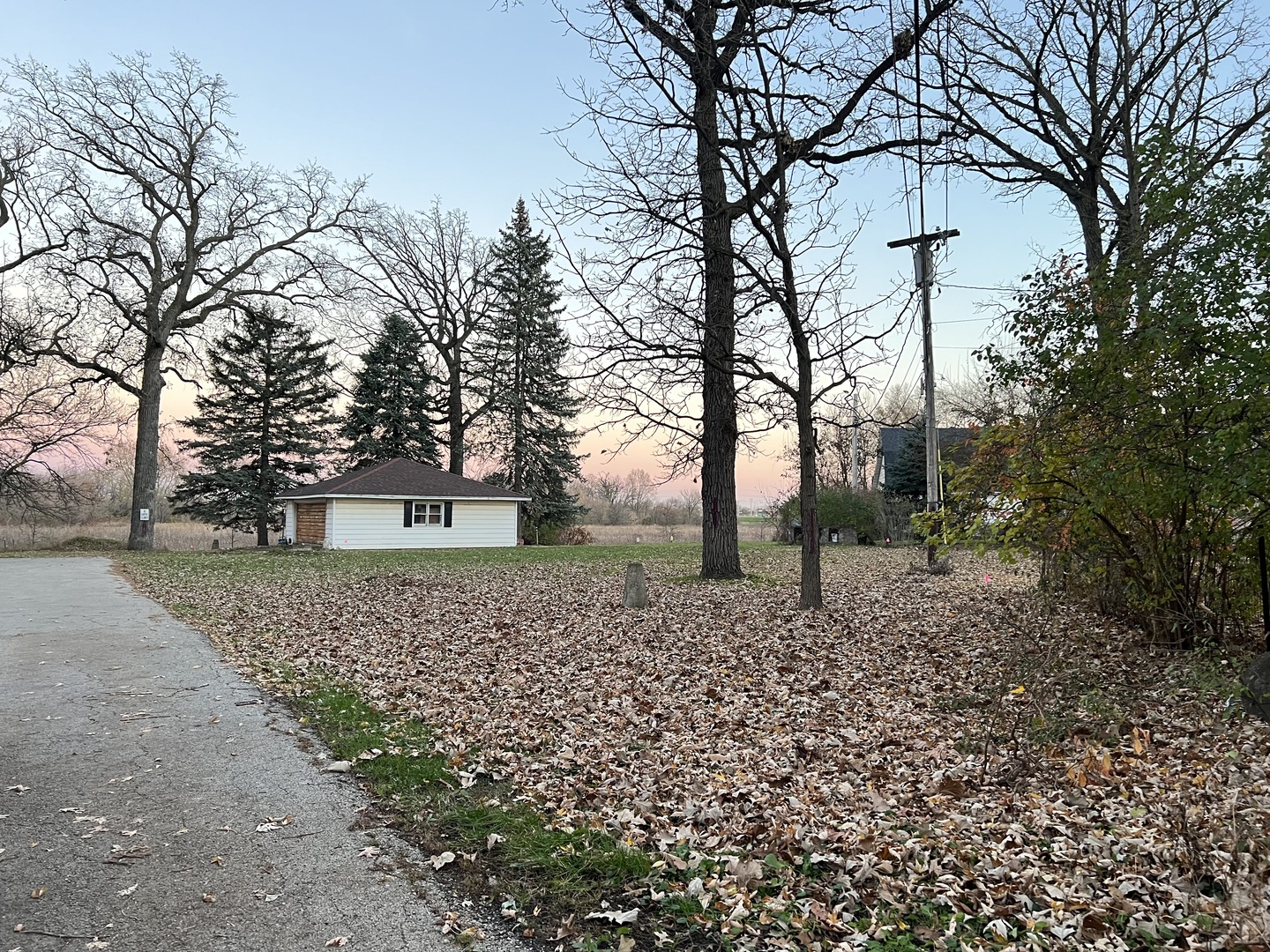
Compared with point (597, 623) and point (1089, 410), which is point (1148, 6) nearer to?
point (1089, 410)

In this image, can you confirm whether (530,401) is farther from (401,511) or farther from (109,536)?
(109,536)

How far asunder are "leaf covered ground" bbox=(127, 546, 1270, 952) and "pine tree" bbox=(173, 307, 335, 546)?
23.8 meters

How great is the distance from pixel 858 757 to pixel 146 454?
2784 centimetres

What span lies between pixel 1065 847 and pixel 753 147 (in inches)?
302

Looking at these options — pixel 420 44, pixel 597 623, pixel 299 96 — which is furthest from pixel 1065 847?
pixel 299 96

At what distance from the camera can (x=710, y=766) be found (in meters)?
4.38

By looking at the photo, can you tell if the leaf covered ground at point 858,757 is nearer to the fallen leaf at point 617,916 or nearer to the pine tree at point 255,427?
the fallen leaf at point 617,916

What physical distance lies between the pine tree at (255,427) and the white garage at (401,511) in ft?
6.60

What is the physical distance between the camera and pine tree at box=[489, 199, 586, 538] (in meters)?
33.2

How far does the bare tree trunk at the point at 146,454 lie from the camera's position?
82.9 feet

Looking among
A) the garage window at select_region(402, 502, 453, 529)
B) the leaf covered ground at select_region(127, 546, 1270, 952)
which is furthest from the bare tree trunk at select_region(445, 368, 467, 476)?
the leaf covered ground at select_region(127, 546, 1270, 952)

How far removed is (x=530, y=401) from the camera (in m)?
32.9

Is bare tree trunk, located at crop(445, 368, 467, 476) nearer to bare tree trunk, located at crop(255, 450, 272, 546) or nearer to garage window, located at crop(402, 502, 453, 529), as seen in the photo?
garage window, located at crop(402, 502, 453, 529)

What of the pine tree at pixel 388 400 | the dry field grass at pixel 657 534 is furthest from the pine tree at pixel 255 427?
the dry field grass at pixel 657 534
